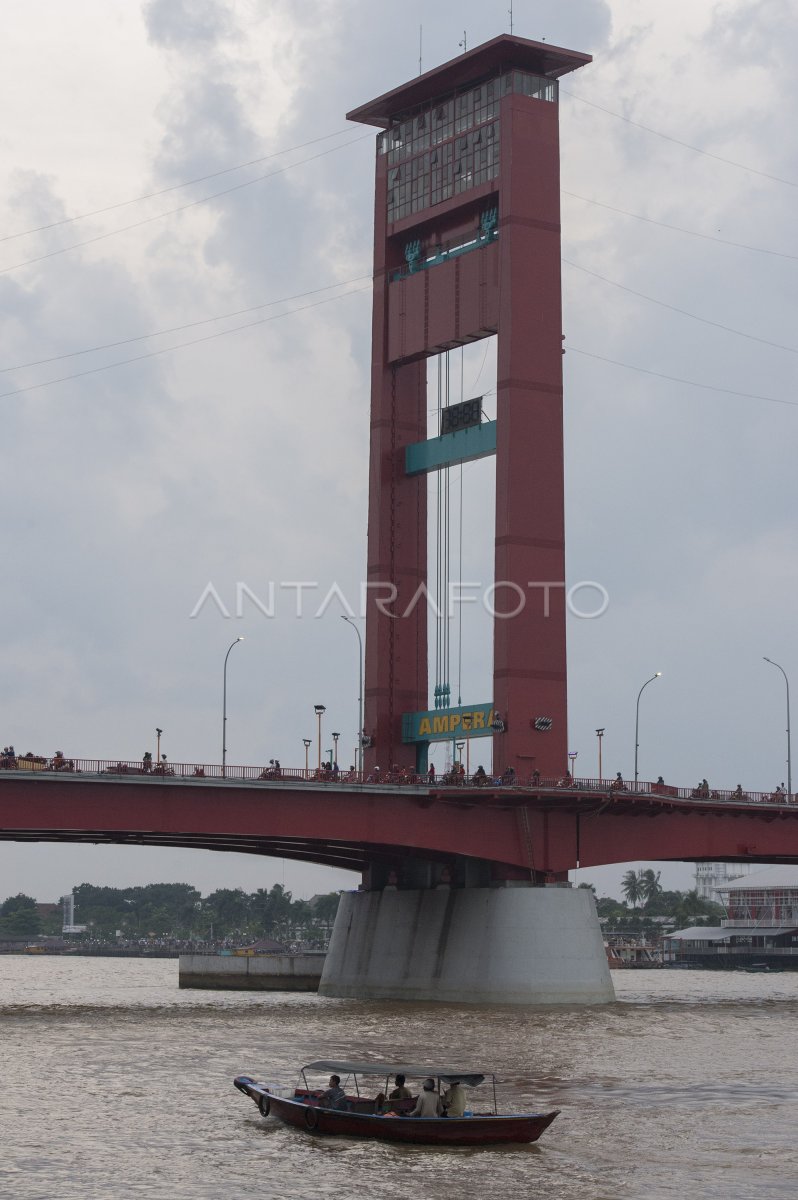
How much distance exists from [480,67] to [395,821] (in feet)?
125

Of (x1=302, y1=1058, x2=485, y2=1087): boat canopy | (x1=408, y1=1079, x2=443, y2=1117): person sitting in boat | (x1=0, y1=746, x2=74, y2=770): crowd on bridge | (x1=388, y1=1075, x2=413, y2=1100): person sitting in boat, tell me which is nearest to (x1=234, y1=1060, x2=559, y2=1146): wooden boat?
(x1=302, y1=1058, x2=485, y2=1087): boat canopy

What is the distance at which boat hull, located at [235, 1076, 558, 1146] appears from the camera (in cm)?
3978

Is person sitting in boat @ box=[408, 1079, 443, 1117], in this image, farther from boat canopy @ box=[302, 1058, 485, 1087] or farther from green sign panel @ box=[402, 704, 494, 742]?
green sign panel @ box=[402, 704, 494, 742]

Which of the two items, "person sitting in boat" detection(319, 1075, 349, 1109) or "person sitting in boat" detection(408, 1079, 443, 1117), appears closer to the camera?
"person sitting in boat" detection(408, 1079, 443, 1117)

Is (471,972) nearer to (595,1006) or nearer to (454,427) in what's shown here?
(595,1006)

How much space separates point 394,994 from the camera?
292ft

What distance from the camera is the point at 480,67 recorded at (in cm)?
9288

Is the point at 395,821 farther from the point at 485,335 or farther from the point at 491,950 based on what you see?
the point at 485,335

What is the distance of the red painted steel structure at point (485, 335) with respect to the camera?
288 feet

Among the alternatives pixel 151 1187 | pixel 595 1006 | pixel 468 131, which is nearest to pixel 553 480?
pixel 468 131

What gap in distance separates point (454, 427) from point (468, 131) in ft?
48.9

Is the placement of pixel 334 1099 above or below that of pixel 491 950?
below

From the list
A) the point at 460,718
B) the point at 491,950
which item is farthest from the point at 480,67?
the point at 491,950

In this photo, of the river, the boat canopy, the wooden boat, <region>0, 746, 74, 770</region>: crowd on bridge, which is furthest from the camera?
<region>0, 746, 74, 770</region>: crowd on bridge
